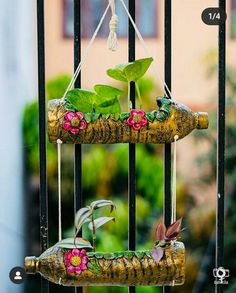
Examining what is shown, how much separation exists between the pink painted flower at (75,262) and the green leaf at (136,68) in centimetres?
28

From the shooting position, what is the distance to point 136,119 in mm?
1101

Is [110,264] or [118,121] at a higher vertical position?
[118,121]

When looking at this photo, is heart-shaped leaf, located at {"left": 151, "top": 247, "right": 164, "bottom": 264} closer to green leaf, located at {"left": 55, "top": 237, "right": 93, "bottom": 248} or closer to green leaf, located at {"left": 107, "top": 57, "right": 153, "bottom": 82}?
green leaf, located at {"left": 55, "top": 237, "right": 93, "bottom": 248}

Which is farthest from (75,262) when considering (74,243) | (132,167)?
(132,167)

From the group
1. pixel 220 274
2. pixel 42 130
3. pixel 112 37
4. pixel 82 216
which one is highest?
pixel 112 37

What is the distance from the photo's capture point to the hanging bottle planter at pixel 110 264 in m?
1.10

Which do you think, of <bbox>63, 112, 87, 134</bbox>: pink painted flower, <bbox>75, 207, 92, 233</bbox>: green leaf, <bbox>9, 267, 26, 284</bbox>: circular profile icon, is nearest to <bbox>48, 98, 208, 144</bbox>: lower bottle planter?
<bbox>63, 112, 87, 134</bbox>: pink painted flower

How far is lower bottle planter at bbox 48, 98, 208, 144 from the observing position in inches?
43.2

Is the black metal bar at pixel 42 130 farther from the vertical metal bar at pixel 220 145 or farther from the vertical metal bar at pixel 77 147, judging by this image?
the vertical metal bar at pixel 220 145

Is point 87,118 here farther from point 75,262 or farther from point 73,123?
point 75,262

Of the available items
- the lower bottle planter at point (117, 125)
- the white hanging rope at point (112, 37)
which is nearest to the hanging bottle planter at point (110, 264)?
the lower bottle planter at point (117, 125)

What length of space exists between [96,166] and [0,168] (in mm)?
847

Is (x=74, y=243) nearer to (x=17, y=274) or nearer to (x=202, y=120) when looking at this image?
(x=17, y=274)

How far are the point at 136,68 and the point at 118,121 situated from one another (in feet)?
0.28
